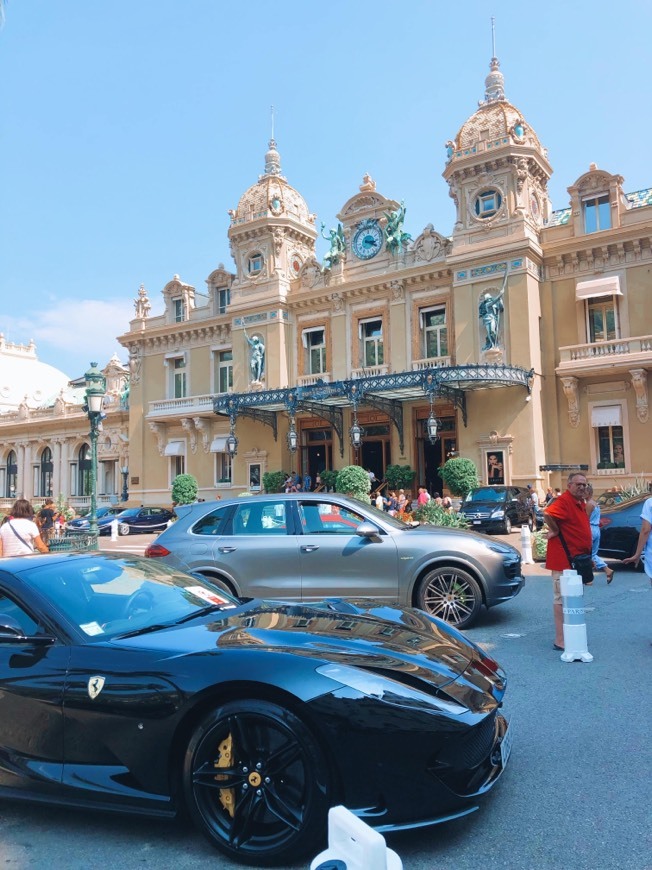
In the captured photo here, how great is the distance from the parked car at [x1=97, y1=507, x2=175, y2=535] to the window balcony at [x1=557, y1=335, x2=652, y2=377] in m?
17.7

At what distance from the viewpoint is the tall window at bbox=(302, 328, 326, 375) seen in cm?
3102

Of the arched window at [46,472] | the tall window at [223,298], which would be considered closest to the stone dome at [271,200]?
the tall window at [223,298]

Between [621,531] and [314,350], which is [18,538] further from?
[314,350]

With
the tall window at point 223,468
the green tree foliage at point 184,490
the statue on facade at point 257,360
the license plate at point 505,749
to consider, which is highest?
the statue on facade at point 257,360

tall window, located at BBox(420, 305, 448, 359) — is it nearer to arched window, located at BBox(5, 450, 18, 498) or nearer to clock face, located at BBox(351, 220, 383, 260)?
clock face, located at BBox(351, 220, 383, 260)

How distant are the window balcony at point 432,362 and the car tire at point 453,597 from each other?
64.4ft

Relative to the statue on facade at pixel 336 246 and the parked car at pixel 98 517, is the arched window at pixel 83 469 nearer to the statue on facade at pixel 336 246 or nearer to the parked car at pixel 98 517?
the parked car at pixel 98 517

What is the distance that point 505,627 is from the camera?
8.20m

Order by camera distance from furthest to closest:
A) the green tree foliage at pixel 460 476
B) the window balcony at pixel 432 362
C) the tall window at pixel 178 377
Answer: the tall window at pixel 178 377, the window balcony at pixel 432 362, the green tree foliage at pixel 460 476

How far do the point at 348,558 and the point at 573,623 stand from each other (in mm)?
2546

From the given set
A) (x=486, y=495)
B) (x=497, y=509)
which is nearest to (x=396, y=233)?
(x=486, y=495)

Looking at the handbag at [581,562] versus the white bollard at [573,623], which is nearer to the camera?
the white bollard at [573,623]

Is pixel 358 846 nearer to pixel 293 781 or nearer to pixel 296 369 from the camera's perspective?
pixel 293 781

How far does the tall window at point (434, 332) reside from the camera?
27953 mm
